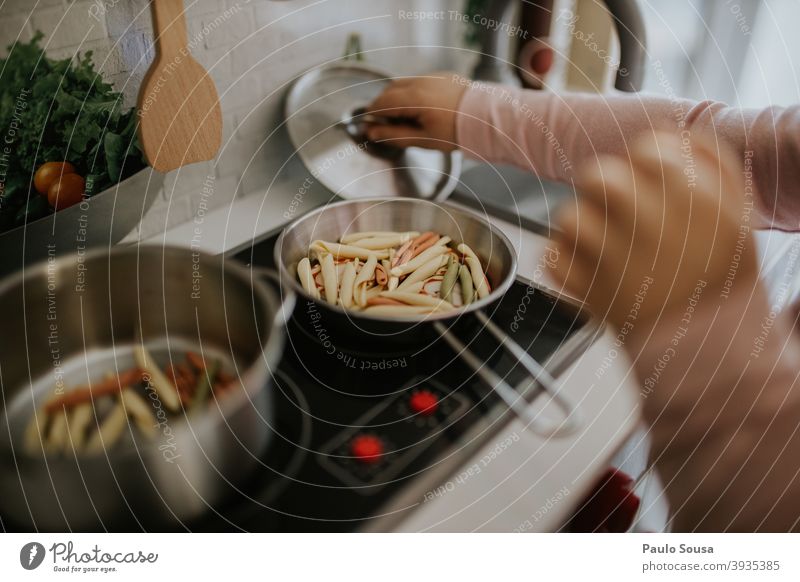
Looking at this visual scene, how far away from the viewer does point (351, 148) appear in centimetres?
38

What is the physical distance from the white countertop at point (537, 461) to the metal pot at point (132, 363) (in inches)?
1.3

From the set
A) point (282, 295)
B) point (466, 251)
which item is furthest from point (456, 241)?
point (282, 295)

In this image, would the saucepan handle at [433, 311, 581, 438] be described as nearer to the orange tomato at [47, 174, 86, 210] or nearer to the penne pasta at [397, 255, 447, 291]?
the penne pasta at [397, 255, 447, 291]

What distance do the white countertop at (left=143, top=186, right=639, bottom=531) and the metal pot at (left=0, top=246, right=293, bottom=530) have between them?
0.03 metres

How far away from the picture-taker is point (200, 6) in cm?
28

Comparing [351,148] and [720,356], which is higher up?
[351,148]

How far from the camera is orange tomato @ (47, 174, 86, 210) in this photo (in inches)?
11.1

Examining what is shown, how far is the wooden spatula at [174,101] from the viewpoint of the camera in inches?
11.1

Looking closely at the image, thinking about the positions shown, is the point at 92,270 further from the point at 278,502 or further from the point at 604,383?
the point at 604,383

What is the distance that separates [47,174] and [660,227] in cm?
33

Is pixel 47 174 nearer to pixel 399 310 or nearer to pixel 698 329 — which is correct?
pixel 399 310

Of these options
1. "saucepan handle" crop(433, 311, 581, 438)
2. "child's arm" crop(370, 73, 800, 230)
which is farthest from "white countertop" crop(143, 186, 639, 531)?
"child's arm" crop(370, 73, 800, 230)

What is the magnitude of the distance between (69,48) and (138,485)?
0.22m

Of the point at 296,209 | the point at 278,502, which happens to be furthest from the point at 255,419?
the point at 296,209
